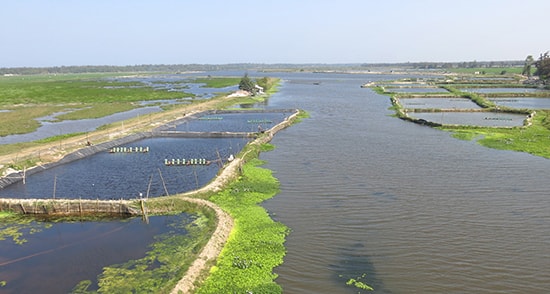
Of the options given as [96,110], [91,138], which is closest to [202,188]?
[91,138]

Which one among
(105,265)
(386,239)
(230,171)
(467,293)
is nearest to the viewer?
(467,293)

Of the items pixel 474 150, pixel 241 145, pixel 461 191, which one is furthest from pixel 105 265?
pixel 474 150

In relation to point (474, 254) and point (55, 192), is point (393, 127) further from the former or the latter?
point (55, 192)

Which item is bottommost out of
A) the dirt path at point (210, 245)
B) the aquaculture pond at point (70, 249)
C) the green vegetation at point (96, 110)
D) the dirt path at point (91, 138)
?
the aquaculture pond at point (70, 249)

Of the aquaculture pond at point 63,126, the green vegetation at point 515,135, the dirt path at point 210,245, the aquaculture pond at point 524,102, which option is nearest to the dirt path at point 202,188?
the dirt path at point 210,245

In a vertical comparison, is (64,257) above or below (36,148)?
below

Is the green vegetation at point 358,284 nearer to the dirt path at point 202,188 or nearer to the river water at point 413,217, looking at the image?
the river water at point 413,217
